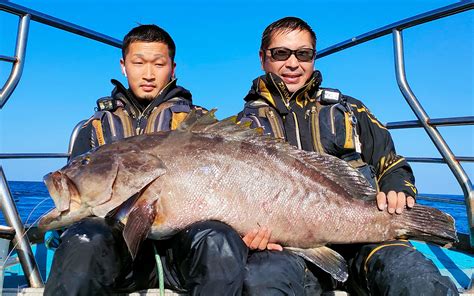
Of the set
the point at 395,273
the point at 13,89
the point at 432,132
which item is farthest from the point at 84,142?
the point at 432,132

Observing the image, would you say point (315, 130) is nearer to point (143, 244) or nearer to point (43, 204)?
point (143, 244)

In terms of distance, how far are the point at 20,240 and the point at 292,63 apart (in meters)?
2.12

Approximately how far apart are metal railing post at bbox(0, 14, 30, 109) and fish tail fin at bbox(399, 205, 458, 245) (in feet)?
8.20

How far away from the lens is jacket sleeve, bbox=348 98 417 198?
10.4 ft

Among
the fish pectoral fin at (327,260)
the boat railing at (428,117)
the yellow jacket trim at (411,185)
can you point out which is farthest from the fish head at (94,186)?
the boat railing at (428,117)

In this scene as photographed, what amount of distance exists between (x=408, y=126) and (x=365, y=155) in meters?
0.78

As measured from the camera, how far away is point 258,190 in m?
2.58

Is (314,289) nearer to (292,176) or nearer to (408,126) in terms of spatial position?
(292,176)

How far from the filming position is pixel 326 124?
3.26 m

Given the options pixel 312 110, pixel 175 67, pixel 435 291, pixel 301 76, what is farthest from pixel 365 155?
pixel 175 67

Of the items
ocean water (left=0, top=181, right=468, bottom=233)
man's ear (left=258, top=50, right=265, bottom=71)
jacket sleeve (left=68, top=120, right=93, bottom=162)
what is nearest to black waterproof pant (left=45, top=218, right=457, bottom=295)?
ocean water (left=0, top=181, right=468, bottom=233)

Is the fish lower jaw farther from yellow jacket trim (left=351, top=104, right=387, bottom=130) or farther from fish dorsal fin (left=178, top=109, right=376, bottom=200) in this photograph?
yellow jacket trim (left=351, top=104, right=387, bottom=130)

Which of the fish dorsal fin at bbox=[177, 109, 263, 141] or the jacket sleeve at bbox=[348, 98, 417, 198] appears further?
the jacket sleeve at bbox=[348, 98, 417, 198]

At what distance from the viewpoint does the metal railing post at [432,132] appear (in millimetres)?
3191
